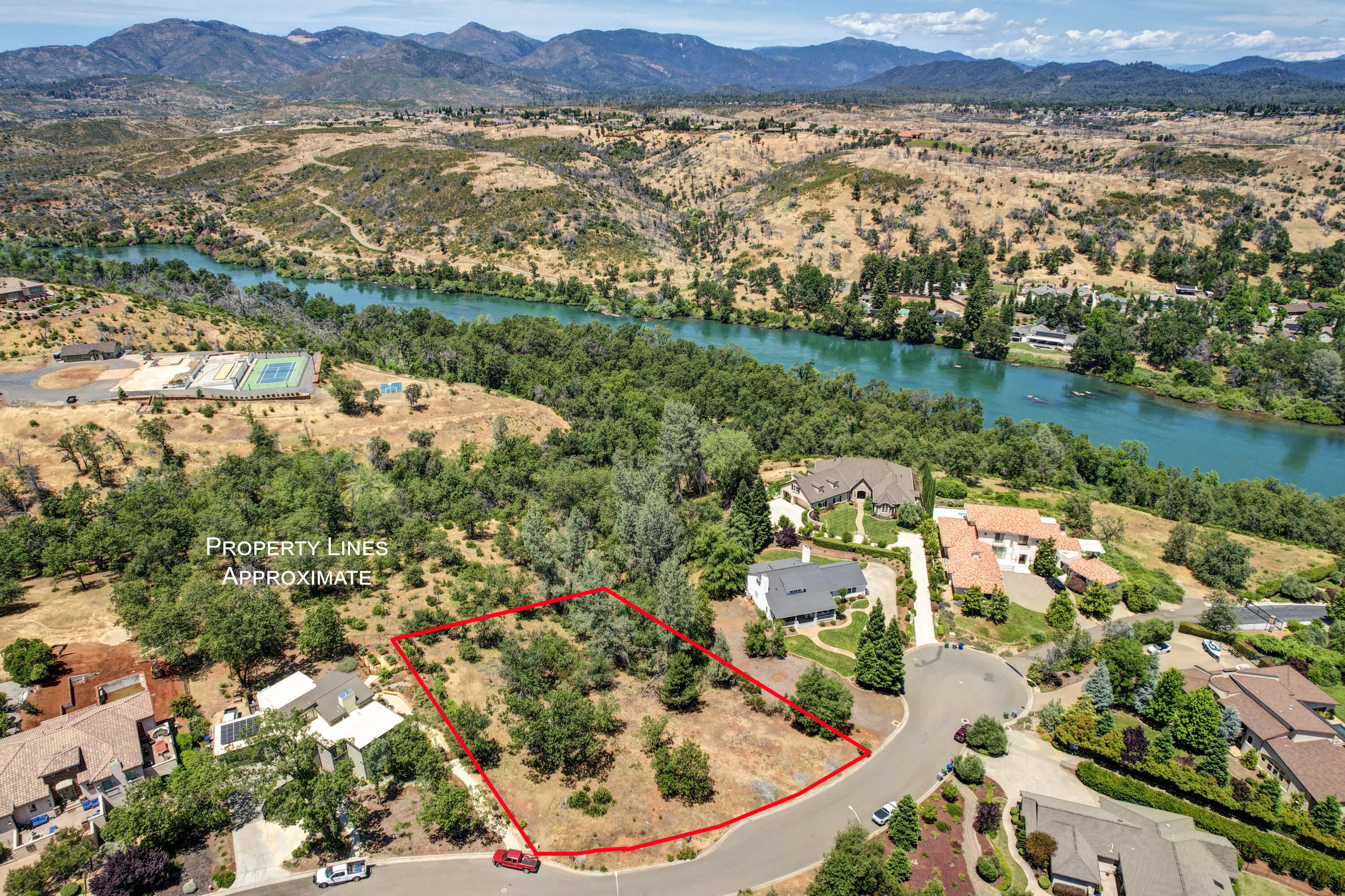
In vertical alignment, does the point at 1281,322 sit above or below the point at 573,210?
below

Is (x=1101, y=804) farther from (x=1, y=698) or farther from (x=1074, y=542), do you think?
(x=1, y=698)

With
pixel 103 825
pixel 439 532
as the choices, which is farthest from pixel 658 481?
pixel 103 825

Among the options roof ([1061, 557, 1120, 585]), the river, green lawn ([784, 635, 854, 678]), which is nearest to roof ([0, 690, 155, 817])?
green lawn ([784, 635, 854, 678])

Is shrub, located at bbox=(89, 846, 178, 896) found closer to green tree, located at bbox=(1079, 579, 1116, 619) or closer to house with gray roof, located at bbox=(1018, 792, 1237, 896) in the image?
house with gray roof, located at bbox=(1018, 792, 1237, 896)

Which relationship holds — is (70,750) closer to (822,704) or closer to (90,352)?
(822,704)

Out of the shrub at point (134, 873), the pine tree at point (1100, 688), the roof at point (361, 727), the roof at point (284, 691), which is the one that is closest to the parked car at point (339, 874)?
the roof at point (361, 727)

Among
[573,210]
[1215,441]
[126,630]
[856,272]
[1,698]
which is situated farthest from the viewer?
[573,210]
